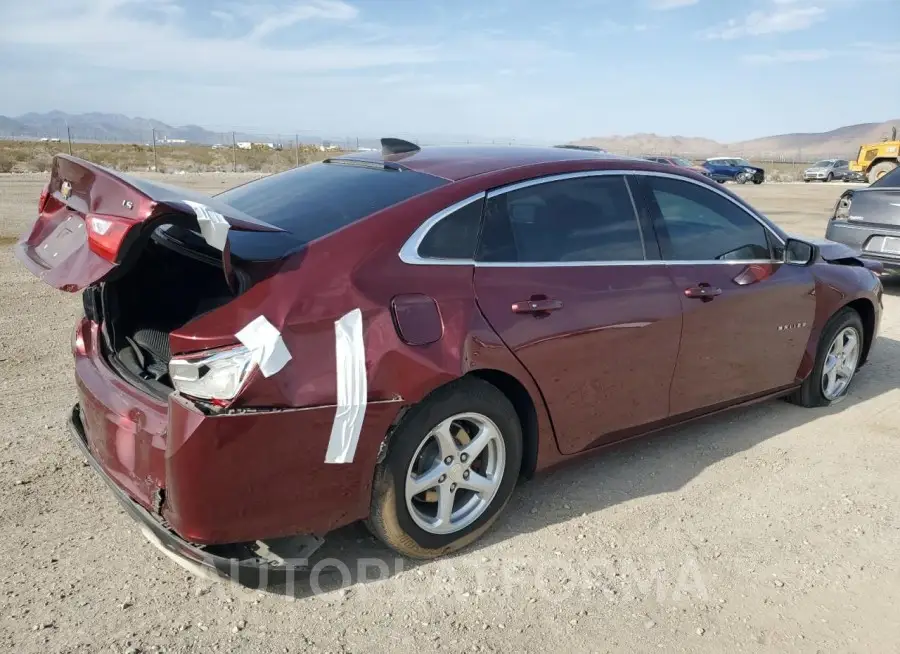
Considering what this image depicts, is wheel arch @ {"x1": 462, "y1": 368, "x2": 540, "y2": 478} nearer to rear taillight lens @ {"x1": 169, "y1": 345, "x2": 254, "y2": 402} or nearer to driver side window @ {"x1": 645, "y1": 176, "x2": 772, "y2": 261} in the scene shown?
rear taillight lens @ {"x1": 169, "y1": 345, "x2": 254, "y2": 402}

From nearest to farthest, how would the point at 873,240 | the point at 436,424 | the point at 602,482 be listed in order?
the point at 436,424 → the point at 602,482 → the point at 873,240

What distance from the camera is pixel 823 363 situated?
16.1 feet

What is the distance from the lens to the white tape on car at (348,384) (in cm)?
262

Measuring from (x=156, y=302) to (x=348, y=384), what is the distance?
1082 mm

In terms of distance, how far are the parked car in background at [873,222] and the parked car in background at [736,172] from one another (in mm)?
33162


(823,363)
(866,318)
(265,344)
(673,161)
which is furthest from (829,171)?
(265,344)

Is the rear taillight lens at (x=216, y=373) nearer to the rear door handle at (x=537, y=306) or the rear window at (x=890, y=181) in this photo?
the rear door handle at (x=537, y=306)

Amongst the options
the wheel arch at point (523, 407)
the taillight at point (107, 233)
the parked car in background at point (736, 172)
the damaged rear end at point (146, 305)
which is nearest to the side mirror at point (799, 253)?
the wheel arch at point (523, 407)

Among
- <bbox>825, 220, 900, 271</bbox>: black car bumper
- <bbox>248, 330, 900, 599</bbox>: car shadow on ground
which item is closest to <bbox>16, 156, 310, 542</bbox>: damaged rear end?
<bbox>248, 330, 900, 599</bbox>: car shadow on ground

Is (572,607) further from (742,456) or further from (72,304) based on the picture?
(72,304)

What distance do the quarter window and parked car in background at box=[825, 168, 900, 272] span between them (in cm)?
574

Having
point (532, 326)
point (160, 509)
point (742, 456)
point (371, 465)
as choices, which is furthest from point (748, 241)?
point (160, 509)

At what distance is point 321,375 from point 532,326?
99 cm

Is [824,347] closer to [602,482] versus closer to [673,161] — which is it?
[602,482]
